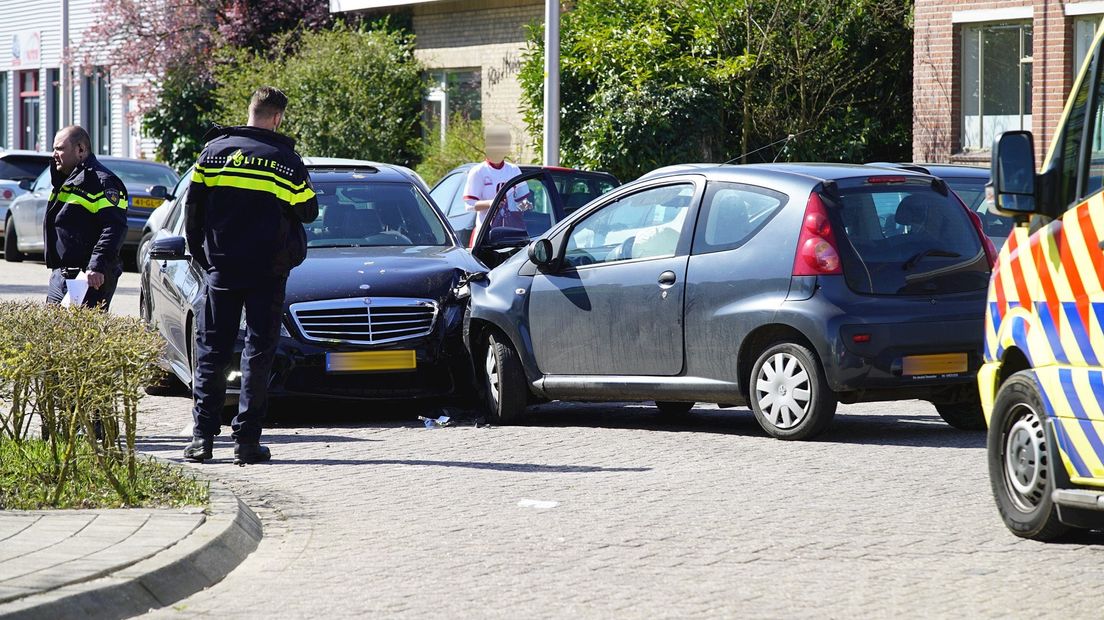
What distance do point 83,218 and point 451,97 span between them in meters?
22.7

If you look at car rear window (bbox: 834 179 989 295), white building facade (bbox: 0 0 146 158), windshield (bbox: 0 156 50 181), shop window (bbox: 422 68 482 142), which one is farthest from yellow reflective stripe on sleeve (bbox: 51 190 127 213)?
white building facade (bbox: 0 0 146 158)

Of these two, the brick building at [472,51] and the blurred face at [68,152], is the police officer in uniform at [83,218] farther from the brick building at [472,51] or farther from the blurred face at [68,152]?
the brick building at [472,51]

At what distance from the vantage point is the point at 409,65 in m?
32.5

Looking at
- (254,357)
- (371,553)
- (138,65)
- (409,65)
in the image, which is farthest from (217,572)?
(138,65)

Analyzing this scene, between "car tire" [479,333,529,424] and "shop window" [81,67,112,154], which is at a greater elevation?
"shop window" [81,67,112,154]

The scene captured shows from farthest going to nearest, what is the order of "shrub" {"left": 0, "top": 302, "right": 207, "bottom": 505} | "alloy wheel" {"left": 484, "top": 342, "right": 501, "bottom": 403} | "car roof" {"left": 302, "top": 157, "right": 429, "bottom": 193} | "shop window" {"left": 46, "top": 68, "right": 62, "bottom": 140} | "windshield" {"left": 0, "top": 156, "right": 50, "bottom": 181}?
"shop window" {"left": 46, "top": 68, "right": 62, "bottom": 140} < "windshield" {"left": 0, "top": 156, "right": 50, "bottom": 181} < "car roof" {"left": 302, "top": 157, "right": 429, "bottom": 193} < "alloy wheel" {"left": 484, "top": 342, "right": 501, "bottom": 403} < "shrub" {"left": 0, "top": 302, "right": 207, "bottom": 505}

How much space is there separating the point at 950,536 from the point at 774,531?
70cm

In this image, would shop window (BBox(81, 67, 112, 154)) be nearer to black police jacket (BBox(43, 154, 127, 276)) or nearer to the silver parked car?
the silver parked car

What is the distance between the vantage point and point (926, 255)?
9.89 m

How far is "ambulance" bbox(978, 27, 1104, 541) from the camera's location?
21.0 ft

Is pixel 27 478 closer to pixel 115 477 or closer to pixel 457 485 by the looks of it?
pixel 115 477

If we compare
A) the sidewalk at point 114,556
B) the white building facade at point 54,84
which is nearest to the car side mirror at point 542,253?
the sidewalk at point 114,556

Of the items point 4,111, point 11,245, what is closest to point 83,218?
point 11,245

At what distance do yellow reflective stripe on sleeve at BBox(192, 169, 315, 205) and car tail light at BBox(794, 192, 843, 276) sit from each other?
266cm
